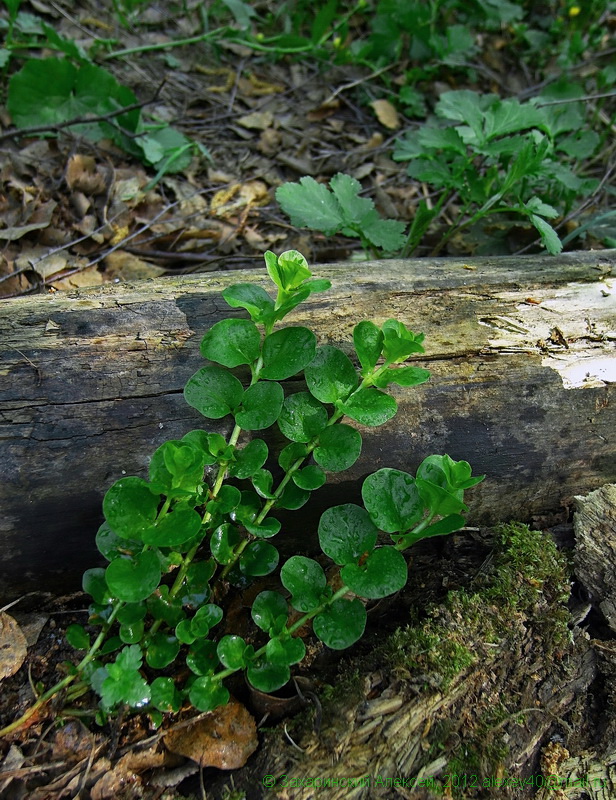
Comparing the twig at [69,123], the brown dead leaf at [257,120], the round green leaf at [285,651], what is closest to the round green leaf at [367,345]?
the round green leaf at [285,651]

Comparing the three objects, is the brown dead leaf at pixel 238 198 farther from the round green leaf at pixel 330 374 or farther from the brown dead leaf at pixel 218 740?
the brown dead leaf at pixel 218 740

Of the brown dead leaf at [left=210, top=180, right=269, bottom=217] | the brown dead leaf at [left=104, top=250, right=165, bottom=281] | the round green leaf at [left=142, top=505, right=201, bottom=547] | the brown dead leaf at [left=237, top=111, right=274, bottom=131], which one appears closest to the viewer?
the round green leaf at [left=142, top=505, right=201, bottom=547]

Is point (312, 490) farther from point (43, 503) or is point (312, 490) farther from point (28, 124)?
point (28, 124)

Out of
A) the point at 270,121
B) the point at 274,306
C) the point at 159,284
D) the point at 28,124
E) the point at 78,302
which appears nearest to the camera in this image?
the point at 274,306

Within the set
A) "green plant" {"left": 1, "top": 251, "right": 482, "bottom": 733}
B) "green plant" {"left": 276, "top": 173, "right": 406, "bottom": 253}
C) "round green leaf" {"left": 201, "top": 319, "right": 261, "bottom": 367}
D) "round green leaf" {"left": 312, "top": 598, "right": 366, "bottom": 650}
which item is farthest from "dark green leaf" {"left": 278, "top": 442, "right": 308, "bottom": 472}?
"green plant" {"left": 276, "top": 173, "right": 406, "bottom": 253}

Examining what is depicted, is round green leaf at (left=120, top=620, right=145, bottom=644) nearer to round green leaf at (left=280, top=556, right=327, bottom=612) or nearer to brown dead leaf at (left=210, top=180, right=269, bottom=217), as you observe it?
round green leaf at (left=280, top=556, right=327, bottom=612)

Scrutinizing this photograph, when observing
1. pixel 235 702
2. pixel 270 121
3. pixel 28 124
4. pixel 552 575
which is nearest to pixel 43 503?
pixel 235 702
